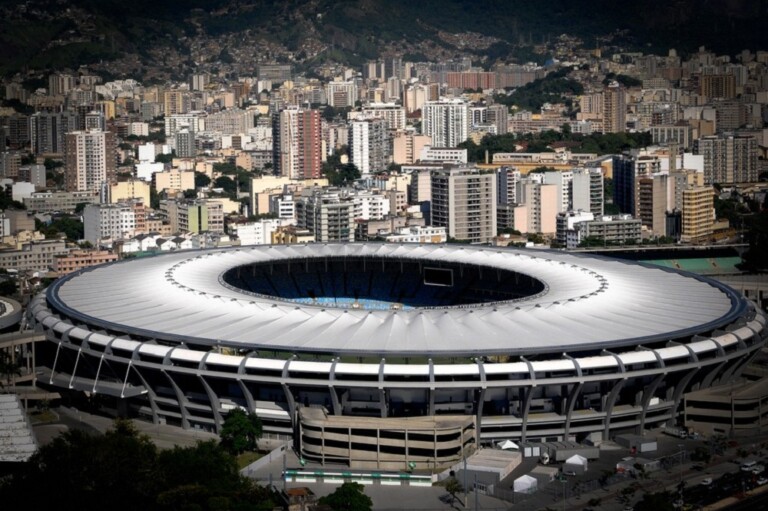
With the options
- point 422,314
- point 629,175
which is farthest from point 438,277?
point 629,175

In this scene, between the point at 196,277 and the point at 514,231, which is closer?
the point at 196,277

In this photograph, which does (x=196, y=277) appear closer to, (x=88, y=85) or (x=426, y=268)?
(x=426, y=268)

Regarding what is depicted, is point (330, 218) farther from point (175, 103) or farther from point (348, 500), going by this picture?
point (175, 103)

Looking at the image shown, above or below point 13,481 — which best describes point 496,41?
above

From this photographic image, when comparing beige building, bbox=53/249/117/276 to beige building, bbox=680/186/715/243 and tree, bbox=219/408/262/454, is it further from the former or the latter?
tree, bbox=219/408/262/454

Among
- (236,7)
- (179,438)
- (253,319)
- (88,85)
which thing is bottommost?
(179,438)

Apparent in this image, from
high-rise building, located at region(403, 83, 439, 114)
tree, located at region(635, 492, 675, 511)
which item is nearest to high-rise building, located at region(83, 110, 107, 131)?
high-rise building, located at region(403, 83, 439, 114)

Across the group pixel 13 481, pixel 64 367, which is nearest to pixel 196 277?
pixel 64 367

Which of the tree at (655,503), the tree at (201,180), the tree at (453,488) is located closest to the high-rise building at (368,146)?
the tree at (201,180)
